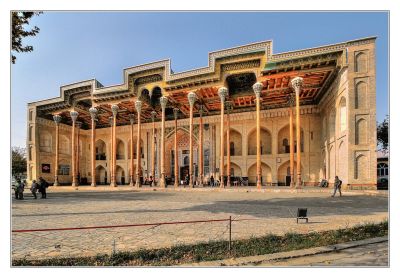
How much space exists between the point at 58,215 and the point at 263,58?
16.9 metres

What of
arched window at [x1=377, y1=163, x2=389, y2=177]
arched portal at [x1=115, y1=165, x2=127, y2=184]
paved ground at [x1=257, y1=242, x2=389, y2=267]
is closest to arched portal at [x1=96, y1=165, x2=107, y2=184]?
arched portal at [x1=115, y1=165, x2=127, y2=184]

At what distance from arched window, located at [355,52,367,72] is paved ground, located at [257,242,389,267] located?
1501 centimetres

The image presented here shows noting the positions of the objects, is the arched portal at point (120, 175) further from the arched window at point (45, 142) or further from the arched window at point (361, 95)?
the arched window at point (361, 95)

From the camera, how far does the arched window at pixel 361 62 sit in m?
16.6

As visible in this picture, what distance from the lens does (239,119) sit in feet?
95.1

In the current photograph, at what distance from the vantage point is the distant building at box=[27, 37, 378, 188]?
16812 millimetres

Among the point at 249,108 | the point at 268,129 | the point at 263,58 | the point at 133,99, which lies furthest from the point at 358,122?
the point at 133,99

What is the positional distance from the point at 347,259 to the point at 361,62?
1619 centimetres

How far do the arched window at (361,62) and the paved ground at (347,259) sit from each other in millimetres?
15007

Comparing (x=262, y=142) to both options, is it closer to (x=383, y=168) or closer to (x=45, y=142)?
(x=383, y=168)

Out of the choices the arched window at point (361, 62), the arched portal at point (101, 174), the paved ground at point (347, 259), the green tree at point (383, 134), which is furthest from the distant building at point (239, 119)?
the paved ground at point (347, 259)

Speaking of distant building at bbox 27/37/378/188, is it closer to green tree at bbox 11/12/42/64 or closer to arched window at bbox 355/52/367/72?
arched window at bbox 355/52/367/72

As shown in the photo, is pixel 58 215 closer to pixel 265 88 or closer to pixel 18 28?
pixel 18 28

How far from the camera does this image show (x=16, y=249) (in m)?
5.12
